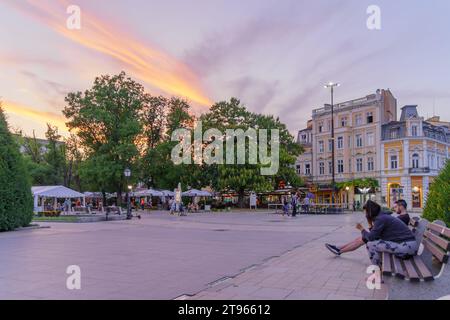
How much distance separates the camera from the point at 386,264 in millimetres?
7281

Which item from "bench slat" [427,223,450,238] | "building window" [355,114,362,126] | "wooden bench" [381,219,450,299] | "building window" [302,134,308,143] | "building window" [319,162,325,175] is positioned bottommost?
"wooden bench" [381,219,450,299]

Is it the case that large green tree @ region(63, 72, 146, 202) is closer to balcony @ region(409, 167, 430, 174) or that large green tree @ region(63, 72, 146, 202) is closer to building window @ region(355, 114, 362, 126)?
building window @ region(355, 114, 362, 126)

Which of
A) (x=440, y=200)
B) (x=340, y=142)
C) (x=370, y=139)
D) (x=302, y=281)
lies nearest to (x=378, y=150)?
(x=370, y=139)

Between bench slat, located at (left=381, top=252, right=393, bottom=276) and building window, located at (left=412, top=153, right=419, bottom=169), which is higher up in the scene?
building window, located at (left=412, top=153, right=419, bottom=169)

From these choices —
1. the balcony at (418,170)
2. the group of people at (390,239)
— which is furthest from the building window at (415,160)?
the group of people at (390,239)

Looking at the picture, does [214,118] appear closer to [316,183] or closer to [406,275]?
[316,183]

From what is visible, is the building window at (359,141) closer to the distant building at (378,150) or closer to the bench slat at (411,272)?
the distant building at (378,150)

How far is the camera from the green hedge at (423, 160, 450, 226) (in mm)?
9609

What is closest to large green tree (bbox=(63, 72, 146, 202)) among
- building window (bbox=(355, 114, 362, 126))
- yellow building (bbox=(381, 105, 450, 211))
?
building window (bbox=(355, 114, 362, 126))

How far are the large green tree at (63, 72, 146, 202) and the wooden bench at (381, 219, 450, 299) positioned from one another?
43.3m

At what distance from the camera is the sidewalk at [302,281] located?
6.34 metres

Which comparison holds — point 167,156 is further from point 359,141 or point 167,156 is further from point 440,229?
point 440,229

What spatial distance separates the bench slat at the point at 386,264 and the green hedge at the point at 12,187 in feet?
59.7

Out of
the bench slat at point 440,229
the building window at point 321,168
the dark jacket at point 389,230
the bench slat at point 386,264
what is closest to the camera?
the bench slat at point 440,229
